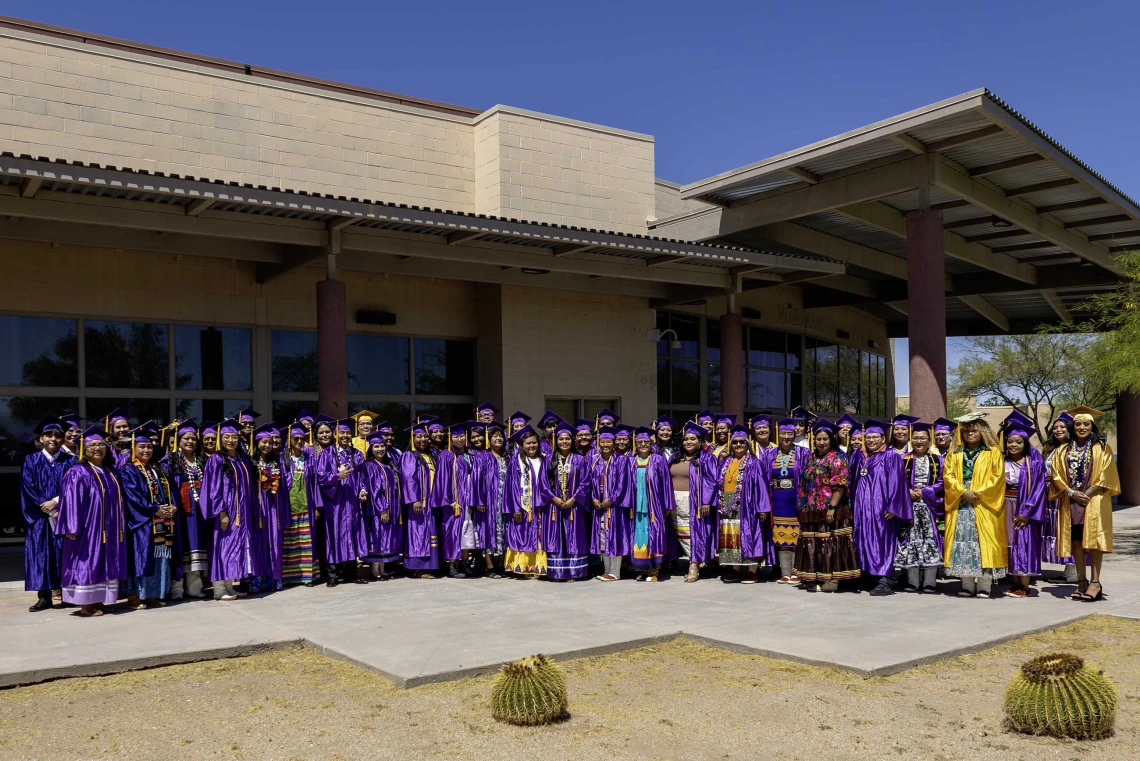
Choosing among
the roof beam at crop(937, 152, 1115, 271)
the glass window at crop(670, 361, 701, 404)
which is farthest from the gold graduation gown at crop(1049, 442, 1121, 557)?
the glass window at crop(670, 361, 701, 404)

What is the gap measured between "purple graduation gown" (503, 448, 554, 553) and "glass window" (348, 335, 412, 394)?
593 cm

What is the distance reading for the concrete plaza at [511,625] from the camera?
743 cm

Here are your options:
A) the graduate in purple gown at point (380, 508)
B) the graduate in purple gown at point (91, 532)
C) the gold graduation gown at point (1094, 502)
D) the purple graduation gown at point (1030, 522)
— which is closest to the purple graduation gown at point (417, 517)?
the graduate in purple gown at point (380, 508)

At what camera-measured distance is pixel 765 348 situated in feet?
78.0

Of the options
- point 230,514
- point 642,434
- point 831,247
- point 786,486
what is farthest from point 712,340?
point 230,514

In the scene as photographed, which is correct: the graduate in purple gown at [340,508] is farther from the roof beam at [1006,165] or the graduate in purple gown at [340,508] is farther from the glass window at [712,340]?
the glass window at [712,340]

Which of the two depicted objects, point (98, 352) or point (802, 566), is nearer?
point (802, 566)

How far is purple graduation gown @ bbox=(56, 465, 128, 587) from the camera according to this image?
30.6 feet

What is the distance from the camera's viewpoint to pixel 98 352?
47.6 ft

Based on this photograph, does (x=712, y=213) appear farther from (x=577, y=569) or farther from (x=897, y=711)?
(x=897, y=711)

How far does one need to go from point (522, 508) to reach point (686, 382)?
33.7 feet

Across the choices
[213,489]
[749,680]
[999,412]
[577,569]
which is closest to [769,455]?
[577,569]

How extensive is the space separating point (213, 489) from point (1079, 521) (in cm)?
837

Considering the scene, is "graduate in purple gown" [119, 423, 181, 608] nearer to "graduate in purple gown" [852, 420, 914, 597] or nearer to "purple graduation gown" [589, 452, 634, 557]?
"purple graduation gown" [589, 452, 634, 557]
